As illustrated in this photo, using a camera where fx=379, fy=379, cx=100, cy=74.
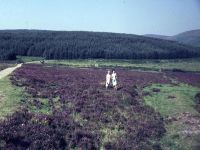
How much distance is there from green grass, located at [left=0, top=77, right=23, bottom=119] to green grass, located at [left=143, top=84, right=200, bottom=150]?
10409 millimetres

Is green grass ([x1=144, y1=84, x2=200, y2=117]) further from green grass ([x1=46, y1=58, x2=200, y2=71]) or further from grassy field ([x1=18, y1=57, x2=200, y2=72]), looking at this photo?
green grass ([x1=46, y1=58, x2=200, y2=71])

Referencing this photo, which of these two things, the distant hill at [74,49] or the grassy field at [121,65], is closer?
the grassy field at [121,65]

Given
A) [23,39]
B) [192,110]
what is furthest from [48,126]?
[23,39]

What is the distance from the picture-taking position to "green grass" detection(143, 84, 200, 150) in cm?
2506

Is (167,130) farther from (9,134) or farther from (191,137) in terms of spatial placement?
(9,134)

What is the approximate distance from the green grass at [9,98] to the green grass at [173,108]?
1041 centimetres

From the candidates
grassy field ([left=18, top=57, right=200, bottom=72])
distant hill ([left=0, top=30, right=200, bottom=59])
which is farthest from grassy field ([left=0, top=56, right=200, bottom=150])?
distant hill ([left=0, top=30, right=200, bottom=59])

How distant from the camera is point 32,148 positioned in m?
19.8

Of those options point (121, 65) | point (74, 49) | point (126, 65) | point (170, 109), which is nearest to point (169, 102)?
point (170, 109)

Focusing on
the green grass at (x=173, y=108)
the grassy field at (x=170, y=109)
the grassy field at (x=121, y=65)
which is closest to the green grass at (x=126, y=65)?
the grassy field at (x=121, y=65)

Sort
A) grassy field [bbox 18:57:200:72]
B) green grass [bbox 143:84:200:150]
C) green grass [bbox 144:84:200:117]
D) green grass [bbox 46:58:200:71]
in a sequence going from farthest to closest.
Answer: green grass [bbox 46:58:200:71] → grassy field [bbox 18:57:200:72] → green grass [bbox 144:84:200:117] → green grass [bbox 143:84:200:150]

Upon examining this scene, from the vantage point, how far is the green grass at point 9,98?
2521 cm

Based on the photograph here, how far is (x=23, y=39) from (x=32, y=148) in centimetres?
13781

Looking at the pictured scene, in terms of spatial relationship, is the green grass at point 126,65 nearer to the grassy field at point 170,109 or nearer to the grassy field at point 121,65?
the grassy field at point 121,65
